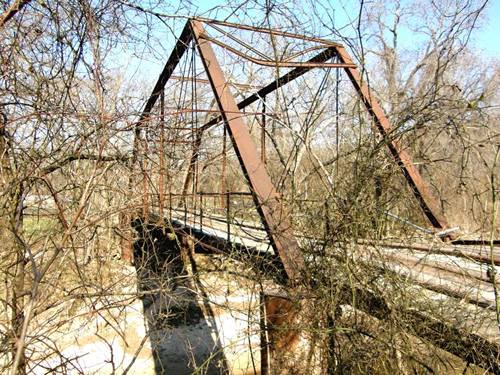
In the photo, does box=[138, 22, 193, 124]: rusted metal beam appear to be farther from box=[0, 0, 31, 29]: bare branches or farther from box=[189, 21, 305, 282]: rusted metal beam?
box=[0, 0, 31, 29]: bare branches

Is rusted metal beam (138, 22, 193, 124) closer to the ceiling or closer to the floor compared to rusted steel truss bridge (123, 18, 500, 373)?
closer to the ceiling

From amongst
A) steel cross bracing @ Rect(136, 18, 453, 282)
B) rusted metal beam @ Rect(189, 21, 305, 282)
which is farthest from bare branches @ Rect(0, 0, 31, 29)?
rusted metal beam @ Rect(189, 21, 305, 282)

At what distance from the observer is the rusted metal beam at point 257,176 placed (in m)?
2.96

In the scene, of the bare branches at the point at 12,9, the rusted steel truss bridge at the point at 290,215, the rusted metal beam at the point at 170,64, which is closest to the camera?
the rusted steel truss bridge at the point at 290,215

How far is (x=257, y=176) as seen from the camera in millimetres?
3326

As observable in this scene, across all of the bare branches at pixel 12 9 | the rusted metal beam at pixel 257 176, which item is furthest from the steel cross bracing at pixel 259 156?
the bare branches at pixel 12 9

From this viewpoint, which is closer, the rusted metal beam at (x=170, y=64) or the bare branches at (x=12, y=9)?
the bare branches at (x=12, y=9)

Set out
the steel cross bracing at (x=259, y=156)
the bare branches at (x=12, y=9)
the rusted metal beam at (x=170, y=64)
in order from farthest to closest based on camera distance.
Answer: the rusted metal beam at (x=170, y=64) < the bare branches at (x=12, y=9) < the steel cross bracing at (x=259, y=156)

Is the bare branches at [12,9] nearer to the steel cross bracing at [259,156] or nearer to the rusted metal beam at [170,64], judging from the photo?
the steel cross bracing at [259,156]

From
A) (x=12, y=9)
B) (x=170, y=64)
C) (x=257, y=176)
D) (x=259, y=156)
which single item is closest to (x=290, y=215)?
(x=257, y=176)

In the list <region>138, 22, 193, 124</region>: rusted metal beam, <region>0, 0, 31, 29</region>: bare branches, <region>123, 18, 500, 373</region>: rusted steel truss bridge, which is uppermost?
<region>138, 22, 193, 124</region>: rusted metal beam

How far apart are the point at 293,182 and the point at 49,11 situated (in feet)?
9.09

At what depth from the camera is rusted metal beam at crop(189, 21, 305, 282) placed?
2961mm

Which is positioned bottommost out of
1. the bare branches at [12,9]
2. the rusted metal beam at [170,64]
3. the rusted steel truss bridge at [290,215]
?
the rusted steel truss bridge at [290,215]
